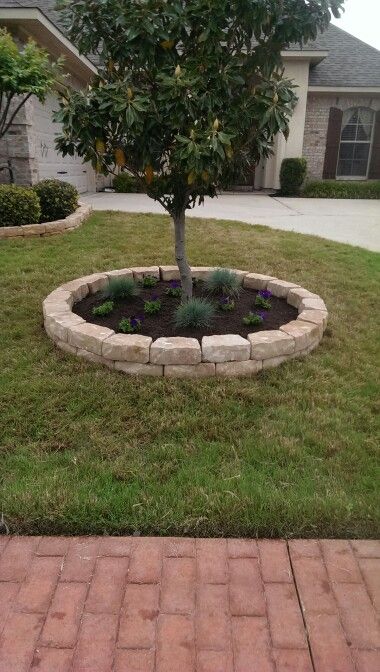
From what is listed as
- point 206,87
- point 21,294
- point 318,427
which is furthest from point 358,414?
point 21,294

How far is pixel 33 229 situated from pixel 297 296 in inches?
158

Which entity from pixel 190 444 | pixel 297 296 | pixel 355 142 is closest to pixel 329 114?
pixel 355 142

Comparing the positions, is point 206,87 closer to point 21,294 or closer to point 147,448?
point 147,448

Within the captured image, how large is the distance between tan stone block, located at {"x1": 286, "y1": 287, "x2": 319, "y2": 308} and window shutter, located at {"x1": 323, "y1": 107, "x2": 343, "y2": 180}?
11.6 m

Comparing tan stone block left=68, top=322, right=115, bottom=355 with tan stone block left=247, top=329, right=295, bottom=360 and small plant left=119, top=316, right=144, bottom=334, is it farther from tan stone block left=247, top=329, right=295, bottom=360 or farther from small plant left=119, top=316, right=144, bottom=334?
tan stone block left=247, top=329, right=295, bottom=360

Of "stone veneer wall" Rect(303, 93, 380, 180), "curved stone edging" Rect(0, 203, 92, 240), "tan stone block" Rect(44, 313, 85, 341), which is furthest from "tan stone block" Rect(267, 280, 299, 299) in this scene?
"stone veneer wall" Rect(303, 93, 380, 180)

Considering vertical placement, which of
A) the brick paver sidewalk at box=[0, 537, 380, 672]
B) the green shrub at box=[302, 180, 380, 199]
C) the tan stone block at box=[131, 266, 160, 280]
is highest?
the green shrub at box=[302, 180, 380, 199]

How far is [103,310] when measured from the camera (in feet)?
12.1

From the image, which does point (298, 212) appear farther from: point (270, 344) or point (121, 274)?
point (270, 344)

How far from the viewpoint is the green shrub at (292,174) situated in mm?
13266

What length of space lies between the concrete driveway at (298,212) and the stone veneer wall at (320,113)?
216 cm

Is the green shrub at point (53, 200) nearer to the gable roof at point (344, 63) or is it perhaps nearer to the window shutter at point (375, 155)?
the gable roof at point (344, 63)

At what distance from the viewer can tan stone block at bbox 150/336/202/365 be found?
297 cm

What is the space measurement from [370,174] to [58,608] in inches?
613
